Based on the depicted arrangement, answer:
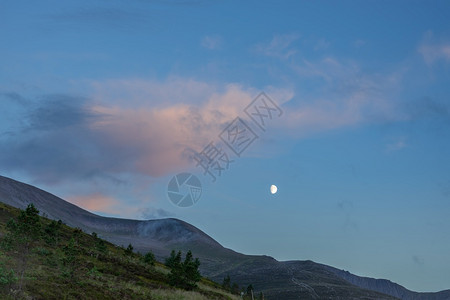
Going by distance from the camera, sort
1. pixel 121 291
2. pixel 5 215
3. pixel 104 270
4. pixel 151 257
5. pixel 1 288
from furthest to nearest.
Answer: pixel 5 215 < pixel 151 257 < pixel 104 270 < pixel 121 291 < pixel 1 288

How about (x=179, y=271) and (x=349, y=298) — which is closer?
(x=179, y=271)

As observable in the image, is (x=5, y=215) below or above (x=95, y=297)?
above

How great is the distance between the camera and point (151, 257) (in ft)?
Answer: 261

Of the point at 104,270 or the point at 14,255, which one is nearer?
the point at 14,255

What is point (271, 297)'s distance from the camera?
7352 inches

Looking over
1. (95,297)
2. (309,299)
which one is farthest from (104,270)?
(309,299)

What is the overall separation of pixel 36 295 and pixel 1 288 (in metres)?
2.15

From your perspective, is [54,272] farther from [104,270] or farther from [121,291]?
[104,270]

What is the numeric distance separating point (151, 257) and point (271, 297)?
120 m

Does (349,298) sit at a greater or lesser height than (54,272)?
greater

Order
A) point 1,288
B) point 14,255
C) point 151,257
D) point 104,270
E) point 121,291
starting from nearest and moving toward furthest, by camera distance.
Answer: point 1,288, point 121,291, point 14,255, point 104,270, point 151,257

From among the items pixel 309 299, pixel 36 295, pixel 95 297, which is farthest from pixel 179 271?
pixel 309 299

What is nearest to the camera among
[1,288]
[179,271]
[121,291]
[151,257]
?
[1,288]

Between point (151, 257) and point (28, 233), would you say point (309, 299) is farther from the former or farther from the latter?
point (28, 233)
